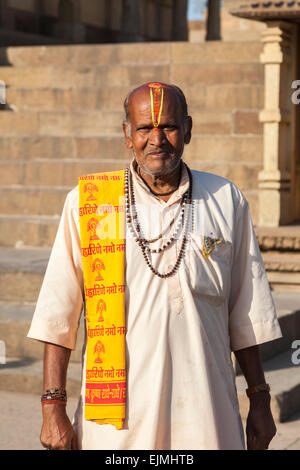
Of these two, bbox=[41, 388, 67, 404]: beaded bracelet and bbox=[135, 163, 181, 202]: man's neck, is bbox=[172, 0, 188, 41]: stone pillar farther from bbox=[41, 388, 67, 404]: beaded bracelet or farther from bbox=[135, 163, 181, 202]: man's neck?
bbox=[41, 388, 67, 404]: beaded bracelet

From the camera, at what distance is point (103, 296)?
310 cm

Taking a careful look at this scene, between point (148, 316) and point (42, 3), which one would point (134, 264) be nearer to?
point (148, 316)

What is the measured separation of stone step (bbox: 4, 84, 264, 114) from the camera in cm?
1151

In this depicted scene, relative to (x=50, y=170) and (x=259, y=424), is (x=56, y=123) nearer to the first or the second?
(x=50, y=170)

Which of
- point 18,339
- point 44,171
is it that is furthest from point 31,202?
point 18,339

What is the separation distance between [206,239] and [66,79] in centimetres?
985

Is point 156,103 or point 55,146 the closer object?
point 156,103

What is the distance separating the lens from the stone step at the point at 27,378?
6.65 meters

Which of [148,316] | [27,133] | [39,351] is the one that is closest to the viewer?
Result: [148,316]

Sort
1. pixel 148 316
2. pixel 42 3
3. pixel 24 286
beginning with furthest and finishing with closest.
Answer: pixel 42 3, pixel 24 286, pixel 148 316

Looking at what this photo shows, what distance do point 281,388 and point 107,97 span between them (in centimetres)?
676

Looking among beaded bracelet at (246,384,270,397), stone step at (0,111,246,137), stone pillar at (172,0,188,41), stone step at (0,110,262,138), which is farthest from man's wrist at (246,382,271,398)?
stone pillar at (172,0,188,41)

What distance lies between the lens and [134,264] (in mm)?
3107
